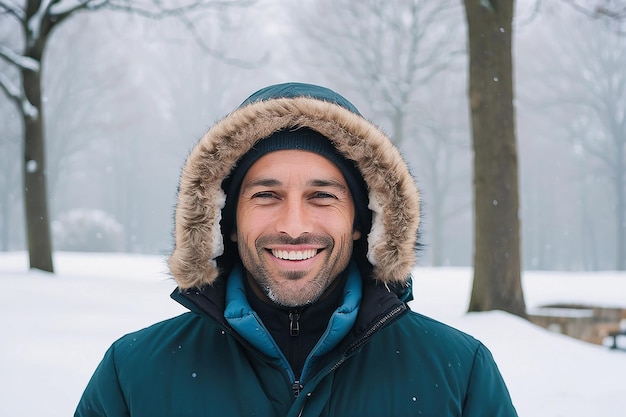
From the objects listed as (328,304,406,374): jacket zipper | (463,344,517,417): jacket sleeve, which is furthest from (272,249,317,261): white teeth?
(463,344,517,417): jacket sleeve

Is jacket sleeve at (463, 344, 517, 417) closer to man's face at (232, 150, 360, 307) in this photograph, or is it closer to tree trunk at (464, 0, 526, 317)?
man's face at (232, 150, 360, 307)

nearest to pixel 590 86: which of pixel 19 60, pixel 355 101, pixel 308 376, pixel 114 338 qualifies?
pixel 355 101

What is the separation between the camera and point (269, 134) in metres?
2.34

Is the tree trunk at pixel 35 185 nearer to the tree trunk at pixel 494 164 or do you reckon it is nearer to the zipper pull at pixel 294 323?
the tree trunk at pixel 494 164

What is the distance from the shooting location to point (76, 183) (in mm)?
44781

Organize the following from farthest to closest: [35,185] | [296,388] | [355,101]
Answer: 1. [355,101]
2. [35,185]
3. [296,388]

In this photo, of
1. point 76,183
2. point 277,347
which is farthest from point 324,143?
point 76,183

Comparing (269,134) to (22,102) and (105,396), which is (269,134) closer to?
(105,396)

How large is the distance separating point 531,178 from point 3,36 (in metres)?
27.7

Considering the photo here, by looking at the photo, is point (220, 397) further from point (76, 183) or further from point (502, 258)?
point (76, 183)

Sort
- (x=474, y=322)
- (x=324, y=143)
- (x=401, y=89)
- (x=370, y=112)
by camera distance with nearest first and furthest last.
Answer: (x=324, y=143) → (x=474, y=322) → (x=401, y=89) → (x=370, y=112)

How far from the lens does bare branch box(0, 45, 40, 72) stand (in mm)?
10445

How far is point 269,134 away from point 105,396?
1.07 m

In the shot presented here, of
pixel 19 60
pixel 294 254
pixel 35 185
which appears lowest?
pixel 294 254
